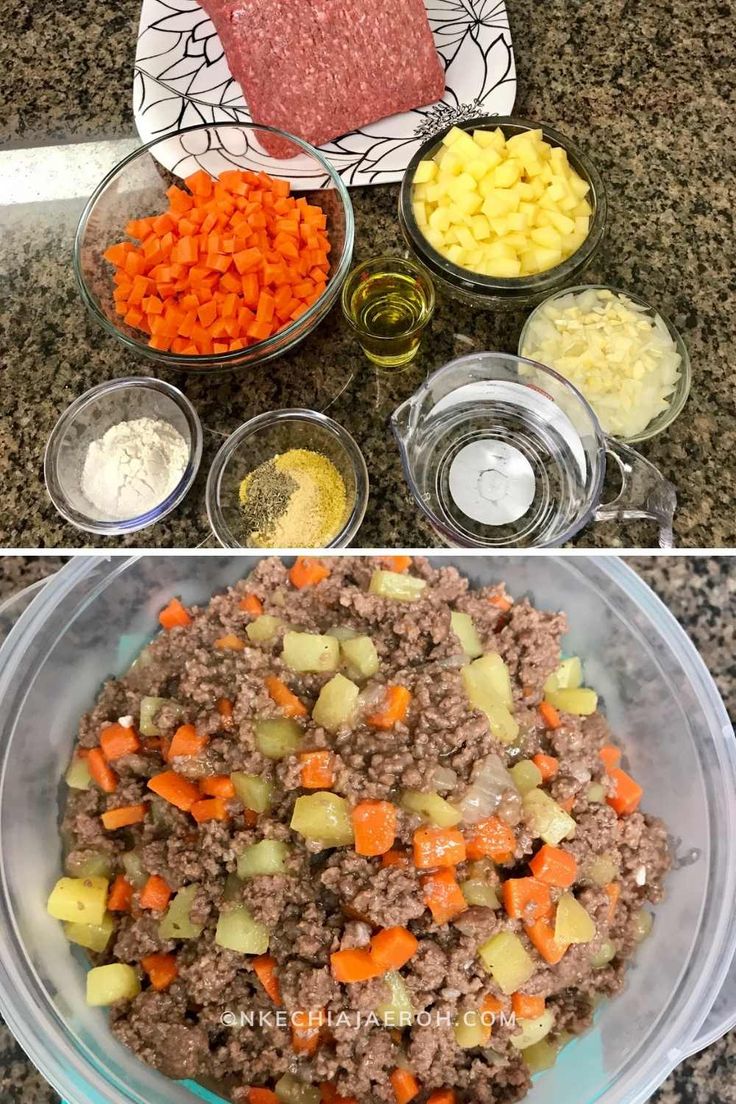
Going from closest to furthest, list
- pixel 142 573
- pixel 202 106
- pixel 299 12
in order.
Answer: pixel 142 573 < pixel 299 12 < pixel 202 106

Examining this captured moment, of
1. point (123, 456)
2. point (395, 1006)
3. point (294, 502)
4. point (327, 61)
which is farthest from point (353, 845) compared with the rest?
point (327, 61)

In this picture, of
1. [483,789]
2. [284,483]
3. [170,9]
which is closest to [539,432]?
[284,483]

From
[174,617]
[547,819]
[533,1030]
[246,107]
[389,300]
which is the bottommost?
[533,1030]

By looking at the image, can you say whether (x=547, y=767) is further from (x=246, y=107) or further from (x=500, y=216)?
(x=246, y=107)

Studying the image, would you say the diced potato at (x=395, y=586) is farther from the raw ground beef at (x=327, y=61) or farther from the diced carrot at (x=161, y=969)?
the raw ground beef at (x=327, y=61)

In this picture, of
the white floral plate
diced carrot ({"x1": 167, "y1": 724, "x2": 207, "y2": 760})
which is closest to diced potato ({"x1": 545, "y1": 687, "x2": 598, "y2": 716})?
diced carrot ({"x1": 167, "y1": 724, "x2": 207, "y2": 760})

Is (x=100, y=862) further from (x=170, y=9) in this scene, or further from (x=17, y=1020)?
(x=170, y=9)

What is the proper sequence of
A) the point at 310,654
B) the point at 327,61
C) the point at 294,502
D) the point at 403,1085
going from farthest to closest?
the point at 327,61 < the point at 294,502 < the point at 310,654 < the point at 403,1085

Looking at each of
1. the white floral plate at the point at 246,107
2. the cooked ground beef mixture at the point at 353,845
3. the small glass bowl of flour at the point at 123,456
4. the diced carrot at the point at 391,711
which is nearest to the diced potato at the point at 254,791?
the cooked ground beef mixture at the point at 353,845
